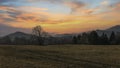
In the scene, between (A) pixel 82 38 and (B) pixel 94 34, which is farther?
(A) pixel 82 38

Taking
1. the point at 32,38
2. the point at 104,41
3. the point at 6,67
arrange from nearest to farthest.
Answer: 1. the point at 6,67
2. the point at 104,41
3. the point at 32,38

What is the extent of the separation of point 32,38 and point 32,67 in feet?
321

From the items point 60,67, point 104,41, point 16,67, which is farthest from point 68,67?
point 104,41

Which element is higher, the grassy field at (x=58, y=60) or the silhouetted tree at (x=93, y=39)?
the silhouetted tree at (x=93, y=39)

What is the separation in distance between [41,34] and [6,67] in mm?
104990

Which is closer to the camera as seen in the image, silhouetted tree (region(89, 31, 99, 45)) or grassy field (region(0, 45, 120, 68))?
grassy field (region(0, 45, 120, 68))

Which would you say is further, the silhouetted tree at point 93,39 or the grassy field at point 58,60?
the silhouetted tree at point 93,39

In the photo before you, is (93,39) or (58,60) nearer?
(58,60)

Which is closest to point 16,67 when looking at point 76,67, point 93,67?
point 76,67

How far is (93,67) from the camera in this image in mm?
24609

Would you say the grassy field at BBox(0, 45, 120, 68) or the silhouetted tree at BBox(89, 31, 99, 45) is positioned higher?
the silhouetted tree at BBox(89, 31, 99, 45)

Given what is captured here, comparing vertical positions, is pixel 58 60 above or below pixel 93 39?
below

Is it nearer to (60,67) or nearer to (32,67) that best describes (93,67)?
(60,67)

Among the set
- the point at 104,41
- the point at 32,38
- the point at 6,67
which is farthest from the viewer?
the point at 32,38
